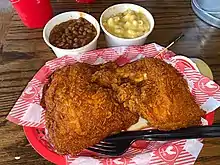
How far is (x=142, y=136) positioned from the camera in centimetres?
94

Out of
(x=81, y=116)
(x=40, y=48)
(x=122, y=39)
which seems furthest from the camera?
(x=40, y=48)

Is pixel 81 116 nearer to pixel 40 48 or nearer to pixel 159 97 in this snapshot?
pixel 159 97

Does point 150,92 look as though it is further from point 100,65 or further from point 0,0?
point 0,0

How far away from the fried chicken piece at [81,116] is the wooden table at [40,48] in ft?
0.45

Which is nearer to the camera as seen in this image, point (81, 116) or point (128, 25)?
point (81, 116)

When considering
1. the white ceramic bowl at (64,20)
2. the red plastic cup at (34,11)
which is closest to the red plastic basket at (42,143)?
the white ceramic bowl at (64,20)

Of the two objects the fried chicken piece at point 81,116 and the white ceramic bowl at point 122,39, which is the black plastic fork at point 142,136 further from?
the white ceramic bowl at point 122,39

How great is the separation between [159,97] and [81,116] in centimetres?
20

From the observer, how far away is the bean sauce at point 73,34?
46.1 inches

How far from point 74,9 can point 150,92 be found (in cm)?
58

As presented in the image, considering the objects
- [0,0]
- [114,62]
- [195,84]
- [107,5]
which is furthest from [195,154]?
[0,0]

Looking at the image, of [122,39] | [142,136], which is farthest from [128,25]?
[142,136]

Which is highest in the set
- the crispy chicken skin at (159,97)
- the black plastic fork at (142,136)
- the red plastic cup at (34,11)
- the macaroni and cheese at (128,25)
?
the red plastic cup at (34,11)

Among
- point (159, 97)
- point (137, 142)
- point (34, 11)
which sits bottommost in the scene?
point (137, 142)
